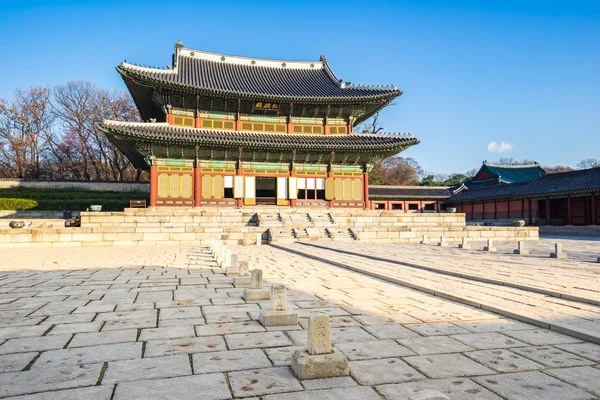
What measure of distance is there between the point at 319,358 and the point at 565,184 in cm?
3496

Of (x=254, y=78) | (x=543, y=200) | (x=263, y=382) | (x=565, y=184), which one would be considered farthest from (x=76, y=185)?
(x=565, y=184)

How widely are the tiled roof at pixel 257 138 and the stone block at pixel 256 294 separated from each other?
18491 mm

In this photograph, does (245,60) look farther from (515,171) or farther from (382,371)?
(515,171)

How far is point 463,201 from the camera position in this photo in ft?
129

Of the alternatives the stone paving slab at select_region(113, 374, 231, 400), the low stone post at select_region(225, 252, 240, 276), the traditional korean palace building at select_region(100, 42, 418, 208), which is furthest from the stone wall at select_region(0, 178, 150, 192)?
the stone paving slab at select_region(113, 374, 231, 400)

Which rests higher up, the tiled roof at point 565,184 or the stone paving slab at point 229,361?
the tiled roof at point 565,184

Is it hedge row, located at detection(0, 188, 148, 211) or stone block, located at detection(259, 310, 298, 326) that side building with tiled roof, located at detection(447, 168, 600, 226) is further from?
hedge row, located at detection(0, 188, 148, 211)

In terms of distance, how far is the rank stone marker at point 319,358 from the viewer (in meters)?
3.01

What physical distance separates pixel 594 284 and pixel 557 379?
5.06m

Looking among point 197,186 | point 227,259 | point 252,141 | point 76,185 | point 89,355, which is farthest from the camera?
point 76,185

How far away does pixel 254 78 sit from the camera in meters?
29.9

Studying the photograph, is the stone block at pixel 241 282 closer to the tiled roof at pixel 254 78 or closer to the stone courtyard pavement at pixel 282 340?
the stone courtyard pavement at pixel 282 340

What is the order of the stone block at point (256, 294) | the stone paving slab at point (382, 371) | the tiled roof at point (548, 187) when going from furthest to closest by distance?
the tiled roof at point (548, 187) < the stone block at point (256, 294) < the stone paving slab at point (382, 371)

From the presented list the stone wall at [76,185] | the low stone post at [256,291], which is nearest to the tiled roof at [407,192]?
the stone wall at [76,185]
